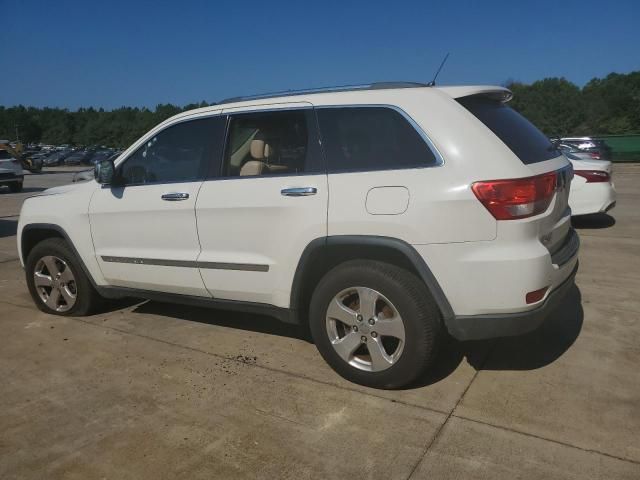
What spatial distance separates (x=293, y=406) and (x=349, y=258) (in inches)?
37.1

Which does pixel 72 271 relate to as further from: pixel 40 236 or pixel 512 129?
pixel 512 129

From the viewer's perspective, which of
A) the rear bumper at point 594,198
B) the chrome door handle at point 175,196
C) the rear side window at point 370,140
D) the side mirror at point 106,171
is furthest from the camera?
the rear bumper at point 594,198

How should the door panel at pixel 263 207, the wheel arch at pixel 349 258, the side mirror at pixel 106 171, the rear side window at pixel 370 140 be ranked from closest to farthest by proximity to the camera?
the wheel arch at pixel 349 258 → the rear side window at pixel 370 140 → the door panel at pixel 263 207 → the side mirror at pixel 106 171

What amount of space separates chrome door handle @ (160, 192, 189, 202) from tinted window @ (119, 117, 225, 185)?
0.42 feet

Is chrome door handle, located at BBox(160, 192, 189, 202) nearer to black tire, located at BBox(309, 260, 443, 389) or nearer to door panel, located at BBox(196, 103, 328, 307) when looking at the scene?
door panel, located at BBox(196, 103, 328, 307)

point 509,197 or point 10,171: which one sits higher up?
point 509,197

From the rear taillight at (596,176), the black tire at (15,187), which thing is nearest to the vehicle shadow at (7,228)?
the black tire at (15,187)

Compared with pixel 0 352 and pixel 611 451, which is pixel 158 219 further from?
pixel 611 451

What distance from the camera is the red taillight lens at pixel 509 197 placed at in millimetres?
2988

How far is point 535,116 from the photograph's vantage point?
62969 millimetres

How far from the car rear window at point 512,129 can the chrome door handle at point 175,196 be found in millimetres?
1977

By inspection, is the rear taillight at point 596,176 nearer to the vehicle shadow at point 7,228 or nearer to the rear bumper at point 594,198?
the rear bumper at point 594,198

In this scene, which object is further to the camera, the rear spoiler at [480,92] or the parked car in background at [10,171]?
the parked car in background at [10,171]

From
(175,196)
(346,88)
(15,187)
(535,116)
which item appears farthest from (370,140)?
(535,116)
